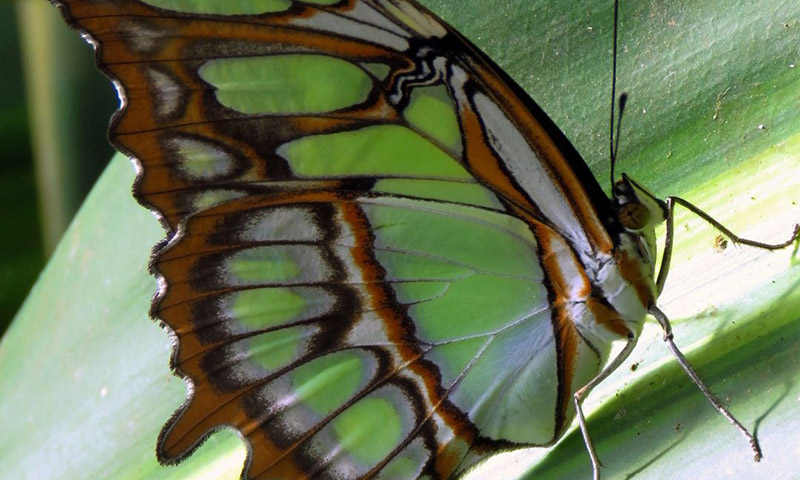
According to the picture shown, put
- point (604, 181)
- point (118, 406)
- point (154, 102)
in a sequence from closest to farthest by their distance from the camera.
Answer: point (154, 102) → point (604, 181) → point (118, 406)

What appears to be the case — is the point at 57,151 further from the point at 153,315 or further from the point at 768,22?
the point at 768,22

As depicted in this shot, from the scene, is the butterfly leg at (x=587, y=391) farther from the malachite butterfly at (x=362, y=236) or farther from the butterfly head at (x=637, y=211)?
the butterfly head at (x=637, y=211)

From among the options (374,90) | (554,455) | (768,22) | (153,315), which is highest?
(374,90)

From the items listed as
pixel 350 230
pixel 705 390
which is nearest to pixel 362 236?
pixel 350 230

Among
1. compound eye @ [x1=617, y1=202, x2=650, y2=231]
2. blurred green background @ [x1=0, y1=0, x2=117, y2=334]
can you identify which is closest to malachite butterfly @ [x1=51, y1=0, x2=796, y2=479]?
compound eye @ [x1=617, y1=202, x2=650, y2=231]

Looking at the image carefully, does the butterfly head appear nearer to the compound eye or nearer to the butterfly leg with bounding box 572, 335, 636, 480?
the compound eye

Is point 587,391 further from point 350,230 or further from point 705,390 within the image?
point 350,230

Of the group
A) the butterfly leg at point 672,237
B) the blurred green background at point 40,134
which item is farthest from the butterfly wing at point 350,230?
the blurred green background at point 40,134

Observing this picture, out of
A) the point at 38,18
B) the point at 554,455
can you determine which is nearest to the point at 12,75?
the point at 38,18
